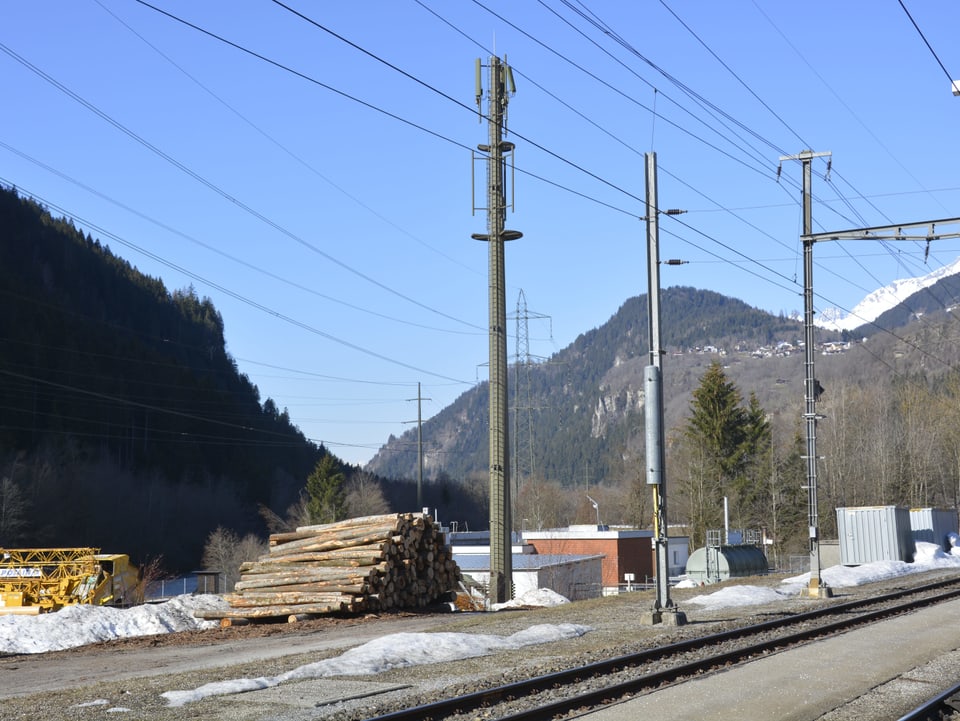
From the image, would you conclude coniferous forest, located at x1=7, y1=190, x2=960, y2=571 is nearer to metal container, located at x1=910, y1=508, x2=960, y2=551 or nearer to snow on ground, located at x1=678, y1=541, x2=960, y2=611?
metal container, located at x1=910, y1=508, x2=960, y2=551

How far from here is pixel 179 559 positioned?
100188 mm

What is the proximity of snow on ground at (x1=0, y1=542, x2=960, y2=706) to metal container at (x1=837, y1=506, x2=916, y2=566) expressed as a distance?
2948mm

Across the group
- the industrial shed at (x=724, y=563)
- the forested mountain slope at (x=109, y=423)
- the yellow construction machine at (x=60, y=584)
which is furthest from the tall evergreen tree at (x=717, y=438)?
the yellow construction machine at (x=60, y=584)

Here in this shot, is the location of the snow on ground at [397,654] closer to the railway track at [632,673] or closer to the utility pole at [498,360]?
the railway track at [632,673]

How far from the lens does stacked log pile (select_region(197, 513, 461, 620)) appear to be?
2391 cm

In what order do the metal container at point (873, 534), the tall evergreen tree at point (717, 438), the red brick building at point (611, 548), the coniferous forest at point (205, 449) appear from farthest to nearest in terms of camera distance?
the coniferous forest at point (205, 449) → the tall evergreen tree at point (717, 438) → the red brick building at point (611, 548) → the metal container at point (873, 534)

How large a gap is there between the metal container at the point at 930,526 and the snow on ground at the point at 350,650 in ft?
42.1

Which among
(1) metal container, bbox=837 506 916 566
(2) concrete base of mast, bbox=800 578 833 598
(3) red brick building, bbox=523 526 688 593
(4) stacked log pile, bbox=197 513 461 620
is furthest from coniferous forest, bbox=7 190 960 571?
(4) stacked log pile, bbox=197 513 461 620

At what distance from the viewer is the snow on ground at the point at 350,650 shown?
14.6 m

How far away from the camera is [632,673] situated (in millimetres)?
14297

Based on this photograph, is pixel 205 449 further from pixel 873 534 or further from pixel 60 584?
pixel 873 534

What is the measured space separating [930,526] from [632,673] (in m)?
44.0

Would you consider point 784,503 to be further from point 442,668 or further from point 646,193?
point 442,668

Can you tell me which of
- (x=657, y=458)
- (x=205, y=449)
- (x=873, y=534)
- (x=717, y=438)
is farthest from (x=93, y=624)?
(x=205, y=449)
